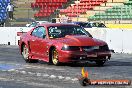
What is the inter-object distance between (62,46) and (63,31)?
3.99 feet

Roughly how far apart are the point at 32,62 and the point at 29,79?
214 inches

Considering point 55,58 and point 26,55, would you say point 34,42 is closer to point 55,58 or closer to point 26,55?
point 26,55

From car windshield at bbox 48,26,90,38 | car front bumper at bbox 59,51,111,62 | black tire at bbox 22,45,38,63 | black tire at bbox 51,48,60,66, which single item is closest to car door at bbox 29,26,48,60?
car windshield at bbox 48,26,90,38

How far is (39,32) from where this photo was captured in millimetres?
16844

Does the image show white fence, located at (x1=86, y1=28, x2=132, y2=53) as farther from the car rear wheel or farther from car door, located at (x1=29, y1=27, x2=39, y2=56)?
the car rear wheel

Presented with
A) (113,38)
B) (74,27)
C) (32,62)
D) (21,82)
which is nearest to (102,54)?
(74,27)

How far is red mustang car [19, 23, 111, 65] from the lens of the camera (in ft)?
49.0

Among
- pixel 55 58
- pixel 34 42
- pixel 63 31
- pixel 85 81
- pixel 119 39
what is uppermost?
pixel 63 31

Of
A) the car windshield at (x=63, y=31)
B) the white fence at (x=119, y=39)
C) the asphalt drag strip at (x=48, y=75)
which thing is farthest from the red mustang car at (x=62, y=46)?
the white fence at (x=119, y=39)

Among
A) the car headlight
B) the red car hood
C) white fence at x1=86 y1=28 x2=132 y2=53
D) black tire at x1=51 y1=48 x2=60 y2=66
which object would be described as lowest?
white fence at x1=86 y1=28 x2=132 y2=53

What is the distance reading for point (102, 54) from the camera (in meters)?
15.1

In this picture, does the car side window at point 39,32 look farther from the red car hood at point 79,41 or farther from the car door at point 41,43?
the red car hood at point 79,41

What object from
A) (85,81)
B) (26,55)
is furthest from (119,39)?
(85,81)

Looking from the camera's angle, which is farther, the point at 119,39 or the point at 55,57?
the point at 119,39
